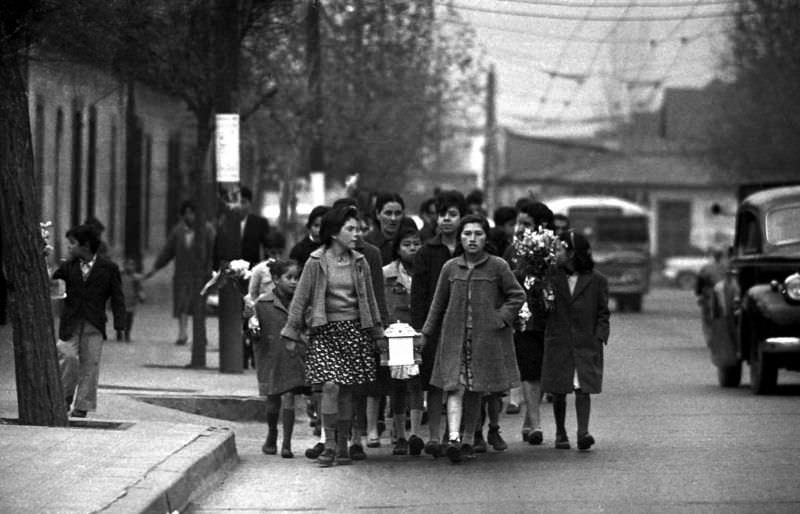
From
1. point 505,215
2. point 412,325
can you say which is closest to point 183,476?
point 412,325

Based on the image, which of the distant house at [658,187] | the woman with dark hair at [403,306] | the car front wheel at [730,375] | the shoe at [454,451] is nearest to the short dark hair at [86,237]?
the woman with dark hair at [403,306]

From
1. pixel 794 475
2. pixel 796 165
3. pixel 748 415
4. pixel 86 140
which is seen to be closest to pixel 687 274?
pixel 796 165

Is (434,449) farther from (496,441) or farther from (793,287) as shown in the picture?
(793,287)

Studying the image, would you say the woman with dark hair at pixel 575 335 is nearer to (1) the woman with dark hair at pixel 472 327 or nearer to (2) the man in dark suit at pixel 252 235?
(1) the woman with dark hair at pixel 472 327

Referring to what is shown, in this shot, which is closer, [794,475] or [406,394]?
[794,475]

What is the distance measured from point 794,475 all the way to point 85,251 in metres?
6.26

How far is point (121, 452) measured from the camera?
11812mm

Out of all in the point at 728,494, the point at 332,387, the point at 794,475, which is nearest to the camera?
the point at 728,494

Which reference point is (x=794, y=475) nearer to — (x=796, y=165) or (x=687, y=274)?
(x=796, y=165)

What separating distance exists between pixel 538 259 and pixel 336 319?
1.90 m

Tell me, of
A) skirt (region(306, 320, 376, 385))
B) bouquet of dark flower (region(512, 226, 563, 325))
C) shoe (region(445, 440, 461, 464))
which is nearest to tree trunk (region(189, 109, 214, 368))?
bouquet of dark flower (region(512, 226, 563, 325))

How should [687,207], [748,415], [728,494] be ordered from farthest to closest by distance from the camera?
[687,207], [748,415], [728,494]

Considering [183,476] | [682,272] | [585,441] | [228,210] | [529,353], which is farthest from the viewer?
[682,272]

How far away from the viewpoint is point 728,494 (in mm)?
11133
